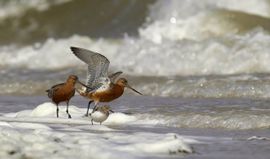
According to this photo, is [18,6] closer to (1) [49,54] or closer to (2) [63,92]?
(1) [49,54]

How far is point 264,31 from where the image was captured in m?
13.4

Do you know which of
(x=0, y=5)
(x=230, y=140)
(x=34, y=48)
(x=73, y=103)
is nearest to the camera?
(x=230, y=140)

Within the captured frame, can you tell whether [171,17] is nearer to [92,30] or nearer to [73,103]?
[92,30]

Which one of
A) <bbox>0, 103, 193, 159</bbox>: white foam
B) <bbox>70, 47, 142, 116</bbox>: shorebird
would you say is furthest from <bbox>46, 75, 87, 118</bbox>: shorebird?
<bbox>0, 103, 193, 159</bbox>: white foam

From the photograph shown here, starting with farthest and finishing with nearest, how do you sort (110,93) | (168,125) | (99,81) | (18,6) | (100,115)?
(18,6)
(99,81)
(110,93)
(168,125)
(100,115)

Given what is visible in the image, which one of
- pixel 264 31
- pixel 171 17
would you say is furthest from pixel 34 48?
pixel 264 31

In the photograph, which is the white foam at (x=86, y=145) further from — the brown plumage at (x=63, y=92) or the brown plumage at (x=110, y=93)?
the brown plumage at (x=63, y=92)

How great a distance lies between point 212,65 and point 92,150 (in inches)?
273

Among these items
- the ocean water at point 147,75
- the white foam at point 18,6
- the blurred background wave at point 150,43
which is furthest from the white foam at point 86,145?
the white foam at point 18,6

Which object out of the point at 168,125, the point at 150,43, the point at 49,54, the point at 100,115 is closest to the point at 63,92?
the point at 100,115

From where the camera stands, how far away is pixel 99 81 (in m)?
7.96

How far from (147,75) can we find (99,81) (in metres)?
4.24

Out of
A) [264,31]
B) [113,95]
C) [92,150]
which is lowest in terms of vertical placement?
[92,150]

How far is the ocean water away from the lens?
5.75m
